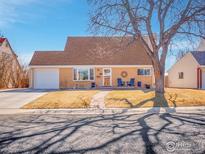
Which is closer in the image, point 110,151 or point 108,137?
point 110,151

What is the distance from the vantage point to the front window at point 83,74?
25.2m

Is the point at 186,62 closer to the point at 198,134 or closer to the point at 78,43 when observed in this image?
the point at 78,43

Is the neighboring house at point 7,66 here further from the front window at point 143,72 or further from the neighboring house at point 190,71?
the neighboring house at point 190,71

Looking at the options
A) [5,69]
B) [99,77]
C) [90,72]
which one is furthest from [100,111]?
[5,69]

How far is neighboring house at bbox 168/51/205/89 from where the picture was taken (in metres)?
27.2

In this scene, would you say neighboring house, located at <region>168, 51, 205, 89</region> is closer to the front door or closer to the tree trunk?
the front door

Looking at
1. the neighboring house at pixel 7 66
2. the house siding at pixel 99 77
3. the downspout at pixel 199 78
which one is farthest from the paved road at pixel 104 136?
the neighboring house at pixel 7 66

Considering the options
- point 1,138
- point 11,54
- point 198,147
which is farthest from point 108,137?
point 11,54

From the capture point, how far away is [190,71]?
A: 29.5 meters

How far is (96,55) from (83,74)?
2.69 meters

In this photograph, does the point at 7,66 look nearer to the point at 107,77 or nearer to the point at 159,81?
the point at 107,77

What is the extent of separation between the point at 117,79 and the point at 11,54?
59.3 feet

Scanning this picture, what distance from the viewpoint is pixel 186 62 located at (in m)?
30.8

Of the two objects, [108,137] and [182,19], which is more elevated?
[182,19]
